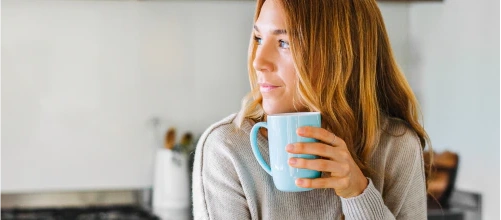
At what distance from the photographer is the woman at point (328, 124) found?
903 mm

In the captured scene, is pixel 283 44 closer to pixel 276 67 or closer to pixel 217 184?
pixel 276 67

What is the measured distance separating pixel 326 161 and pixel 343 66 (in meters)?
0.17

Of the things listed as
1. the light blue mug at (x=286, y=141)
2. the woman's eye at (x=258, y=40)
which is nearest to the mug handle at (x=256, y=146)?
the light blue mug at (x=286, y=141)

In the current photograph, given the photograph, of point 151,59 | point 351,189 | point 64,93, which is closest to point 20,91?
point 64,93

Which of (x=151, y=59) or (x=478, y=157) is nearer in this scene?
(x=478, y=157)

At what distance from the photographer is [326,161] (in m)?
0.83

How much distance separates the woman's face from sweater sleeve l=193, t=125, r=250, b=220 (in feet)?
0.33

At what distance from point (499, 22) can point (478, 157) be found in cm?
44

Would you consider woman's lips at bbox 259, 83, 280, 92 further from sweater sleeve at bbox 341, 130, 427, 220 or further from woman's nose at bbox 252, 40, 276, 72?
sweater sleeve at bbox 341, 130, 427, 220

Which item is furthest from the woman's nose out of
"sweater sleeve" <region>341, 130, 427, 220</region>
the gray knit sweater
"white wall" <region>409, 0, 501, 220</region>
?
"white wall" <region>409, 0, 501, 220</region>

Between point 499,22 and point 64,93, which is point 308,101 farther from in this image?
point 64,93

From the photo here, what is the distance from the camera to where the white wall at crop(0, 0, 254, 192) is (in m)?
2.64

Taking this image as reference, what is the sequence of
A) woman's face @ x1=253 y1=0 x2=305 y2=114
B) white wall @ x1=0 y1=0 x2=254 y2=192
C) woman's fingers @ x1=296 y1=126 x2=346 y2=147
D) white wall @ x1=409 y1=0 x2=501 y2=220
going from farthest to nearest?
white wall @ x1=0 y1=0 x2=254 y2=192 < white wall @ x1=409 y1=0 x2=501 y2=220 < woman's face @ x1=253 y1=0 x2=305 y2=114 < woman's fingers @ x1=296 y1=126 x2=346 y2=147

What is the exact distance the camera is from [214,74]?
109 inches
